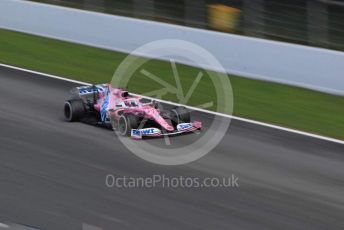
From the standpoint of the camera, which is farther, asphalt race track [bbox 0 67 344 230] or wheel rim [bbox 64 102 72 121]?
wheel rim [bbox 64 102 72 121]

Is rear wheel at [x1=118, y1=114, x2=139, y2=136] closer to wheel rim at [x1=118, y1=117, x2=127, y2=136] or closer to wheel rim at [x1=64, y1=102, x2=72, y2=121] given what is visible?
wheel rim at [x1=118, y1=117, x2=127, y2=136]

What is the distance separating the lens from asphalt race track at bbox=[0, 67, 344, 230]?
28.1 ft

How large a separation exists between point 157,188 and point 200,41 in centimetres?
842

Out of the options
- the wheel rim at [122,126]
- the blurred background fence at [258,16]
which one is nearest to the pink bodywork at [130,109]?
the wheel rim at [122,126]

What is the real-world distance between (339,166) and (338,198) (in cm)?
149

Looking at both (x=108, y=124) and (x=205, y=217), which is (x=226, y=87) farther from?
(x=205, y=217)

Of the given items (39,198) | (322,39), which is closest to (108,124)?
(39,198)

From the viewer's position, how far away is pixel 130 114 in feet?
36.9

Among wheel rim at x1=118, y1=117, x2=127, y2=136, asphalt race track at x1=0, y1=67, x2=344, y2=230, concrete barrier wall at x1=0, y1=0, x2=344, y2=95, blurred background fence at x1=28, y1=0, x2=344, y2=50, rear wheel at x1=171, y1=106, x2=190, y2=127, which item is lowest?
asphalt race track at x1=0, y1=67, x2=344, y2=230

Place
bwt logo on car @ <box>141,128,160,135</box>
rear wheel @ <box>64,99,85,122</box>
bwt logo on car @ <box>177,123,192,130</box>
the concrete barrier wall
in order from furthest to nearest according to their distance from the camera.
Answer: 1. the concrete barrier wall
2. rear wheel @ <box>64,99,85,122</box>
3. bwt logo on car @ <box>177,123,192,130</box>
4. bwt logo on car @ <box>141,128,160,135</box>

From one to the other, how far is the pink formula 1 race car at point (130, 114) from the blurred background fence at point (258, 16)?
5135 mm

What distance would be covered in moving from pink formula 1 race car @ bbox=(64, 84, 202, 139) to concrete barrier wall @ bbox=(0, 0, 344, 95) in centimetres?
463

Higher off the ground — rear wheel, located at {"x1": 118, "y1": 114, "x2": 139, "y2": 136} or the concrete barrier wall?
the concrete barrier wall

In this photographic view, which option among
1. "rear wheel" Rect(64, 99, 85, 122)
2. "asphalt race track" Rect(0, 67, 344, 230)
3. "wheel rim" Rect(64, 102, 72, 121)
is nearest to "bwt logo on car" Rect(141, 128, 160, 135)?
"asphalt race track" Rect(0, 67, 344, 230)
